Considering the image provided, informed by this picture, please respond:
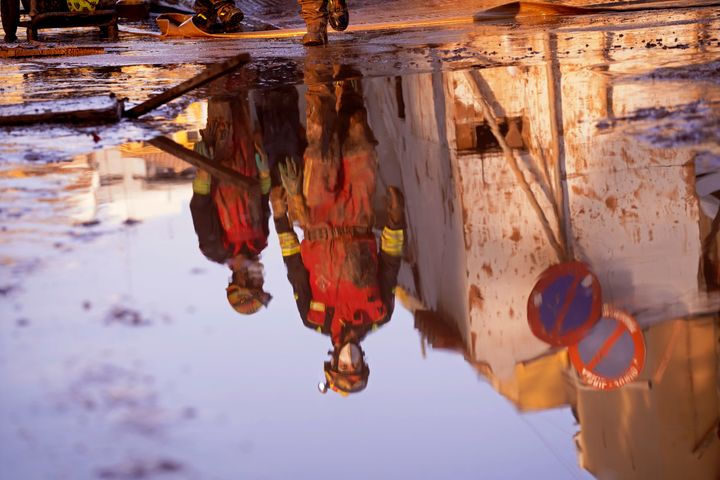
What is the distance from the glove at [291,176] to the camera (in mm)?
3588

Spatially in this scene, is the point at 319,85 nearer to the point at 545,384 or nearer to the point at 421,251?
the point at 421,251

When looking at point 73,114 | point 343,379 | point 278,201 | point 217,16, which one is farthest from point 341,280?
point 217,16

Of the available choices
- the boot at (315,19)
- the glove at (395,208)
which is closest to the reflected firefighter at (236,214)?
the glove at (395,208)

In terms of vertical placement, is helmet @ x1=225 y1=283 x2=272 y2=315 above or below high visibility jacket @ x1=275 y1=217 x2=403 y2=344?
above

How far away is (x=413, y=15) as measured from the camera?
1224 cm

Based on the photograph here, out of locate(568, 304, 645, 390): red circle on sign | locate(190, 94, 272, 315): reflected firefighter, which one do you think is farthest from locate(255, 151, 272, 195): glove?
locate(568, 304, 645, 390): red circle on sign

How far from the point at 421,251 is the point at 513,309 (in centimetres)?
58

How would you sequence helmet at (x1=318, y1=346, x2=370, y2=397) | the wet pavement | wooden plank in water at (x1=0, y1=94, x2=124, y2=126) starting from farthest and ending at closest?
wooden plank in water at (x1=0, y1=94, x2=124, y2=126)
helmet at (x1=318, y1=346, x2=370, y2=397)
the wet pavement

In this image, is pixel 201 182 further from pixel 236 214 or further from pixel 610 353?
pixel 610 353

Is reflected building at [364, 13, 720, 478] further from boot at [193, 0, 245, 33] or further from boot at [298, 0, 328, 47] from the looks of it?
boot at [193, 0, 245, 33]

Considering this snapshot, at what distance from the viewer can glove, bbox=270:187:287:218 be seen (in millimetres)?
3377

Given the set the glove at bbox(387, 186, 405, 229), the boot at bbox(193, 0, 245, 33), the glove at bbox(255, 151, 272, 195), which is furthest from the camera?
the boot at bbox(193, 0, 245, 33)

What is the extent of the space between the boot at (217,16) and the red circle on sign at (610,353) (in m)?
9.48

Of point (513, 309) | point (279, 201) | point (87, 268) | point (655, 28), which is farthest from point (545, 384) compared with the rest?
point (655, 28)
